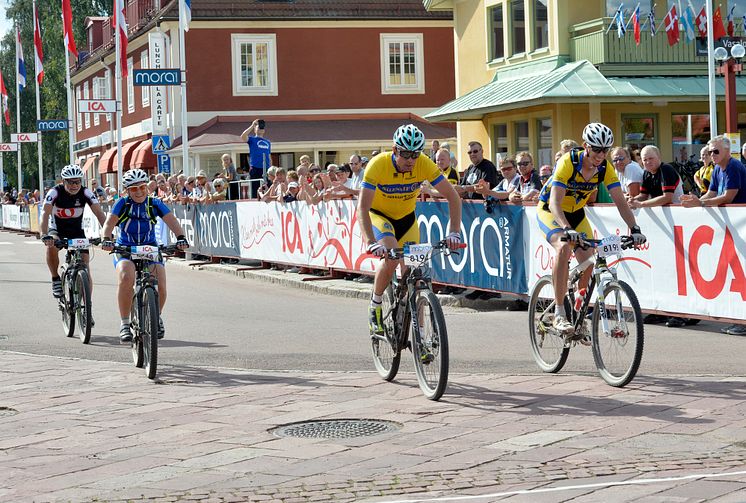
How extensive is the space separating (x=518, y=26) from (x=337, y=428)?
27948 millimetres

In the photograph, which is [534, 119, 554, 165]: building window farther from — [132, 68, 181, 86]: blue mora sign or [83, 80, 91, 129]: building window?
[83, 80, 91, 129]: building window

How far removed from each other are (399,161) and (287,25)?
41.3 m

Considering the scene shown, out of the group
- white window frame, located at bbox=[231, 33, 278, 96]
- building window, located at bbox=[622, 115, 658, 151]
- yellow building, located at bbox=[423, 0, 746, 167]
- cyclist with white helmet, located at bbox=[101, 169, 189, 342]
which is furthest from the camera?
white window frame, located at bbox=[231, 33, 278, 96]

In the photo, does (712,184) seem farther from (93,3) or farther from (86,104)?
(93,3)

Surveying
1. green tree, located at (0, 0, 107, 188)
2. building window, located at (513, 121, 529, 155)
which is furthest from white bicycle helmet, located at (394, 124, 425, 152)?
green tree, located at (0, 0, 107, 188)

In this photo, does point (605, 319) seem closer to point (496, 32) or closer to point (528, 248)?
point (528, 248)

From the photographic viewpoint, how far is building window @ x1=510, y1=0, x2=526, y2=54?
34719 mm

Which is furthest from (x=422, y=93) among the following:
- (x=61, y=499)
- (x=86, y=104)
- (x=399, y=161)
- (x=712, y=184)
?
(x=61, y=499)

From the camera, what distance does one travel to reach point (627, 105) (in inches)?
1281

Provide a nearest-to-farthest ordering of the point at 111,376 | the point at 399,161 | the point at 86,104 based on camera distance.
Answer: the point at 399,161 → the point at 111,376 → the point at 86,104

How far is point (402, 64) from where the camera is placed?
5141 cm

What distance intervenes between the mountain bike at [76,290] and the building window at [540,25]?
2107cm

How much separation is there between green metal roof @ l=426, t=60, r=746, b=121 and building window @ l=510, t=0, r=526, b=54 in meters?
1.26

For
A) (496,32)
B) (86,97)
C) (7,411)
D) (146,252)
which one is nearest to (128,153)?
(86,97)
